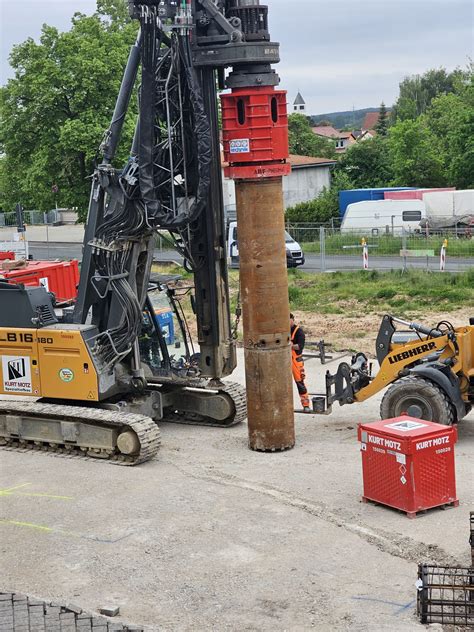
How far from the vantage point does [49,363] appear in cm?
1508

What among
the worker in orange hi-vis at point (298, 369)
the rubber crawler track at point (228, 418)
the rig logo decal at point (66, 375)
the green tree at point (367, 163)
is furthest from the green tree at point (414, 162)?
the rig logo decal at point (66, 375)

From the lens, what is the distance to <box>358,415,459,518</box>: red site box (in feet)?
38.0

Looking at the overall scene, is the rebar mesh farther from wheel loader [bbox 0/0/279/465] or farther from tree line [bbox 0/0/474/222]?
tree line [bbox 0/0/474/222]

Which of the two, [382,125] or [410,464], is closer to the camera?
[410,464]

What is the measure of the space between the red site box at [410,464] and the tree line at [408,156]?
43.0 metres

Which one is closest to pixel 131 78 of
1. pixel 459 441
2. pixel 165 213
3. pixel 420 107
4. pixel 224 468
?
pixel 165 213

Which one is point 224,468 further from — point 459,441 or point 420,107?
point 420,107

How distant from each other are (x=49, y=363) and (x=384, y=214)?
3191 centimetres

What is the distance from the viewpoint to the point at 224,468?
1396cm

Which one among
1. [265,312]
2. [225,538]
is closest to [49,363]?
[265,312]

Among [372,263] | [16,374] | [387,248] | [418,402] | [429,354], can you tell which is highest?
[387,248]

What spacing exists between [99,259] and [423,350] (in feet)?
15.9

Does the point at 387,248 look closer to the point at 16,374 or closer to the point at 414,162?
the point at 16,374

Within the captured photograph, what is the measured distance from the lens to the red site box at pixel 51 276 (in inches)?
768
